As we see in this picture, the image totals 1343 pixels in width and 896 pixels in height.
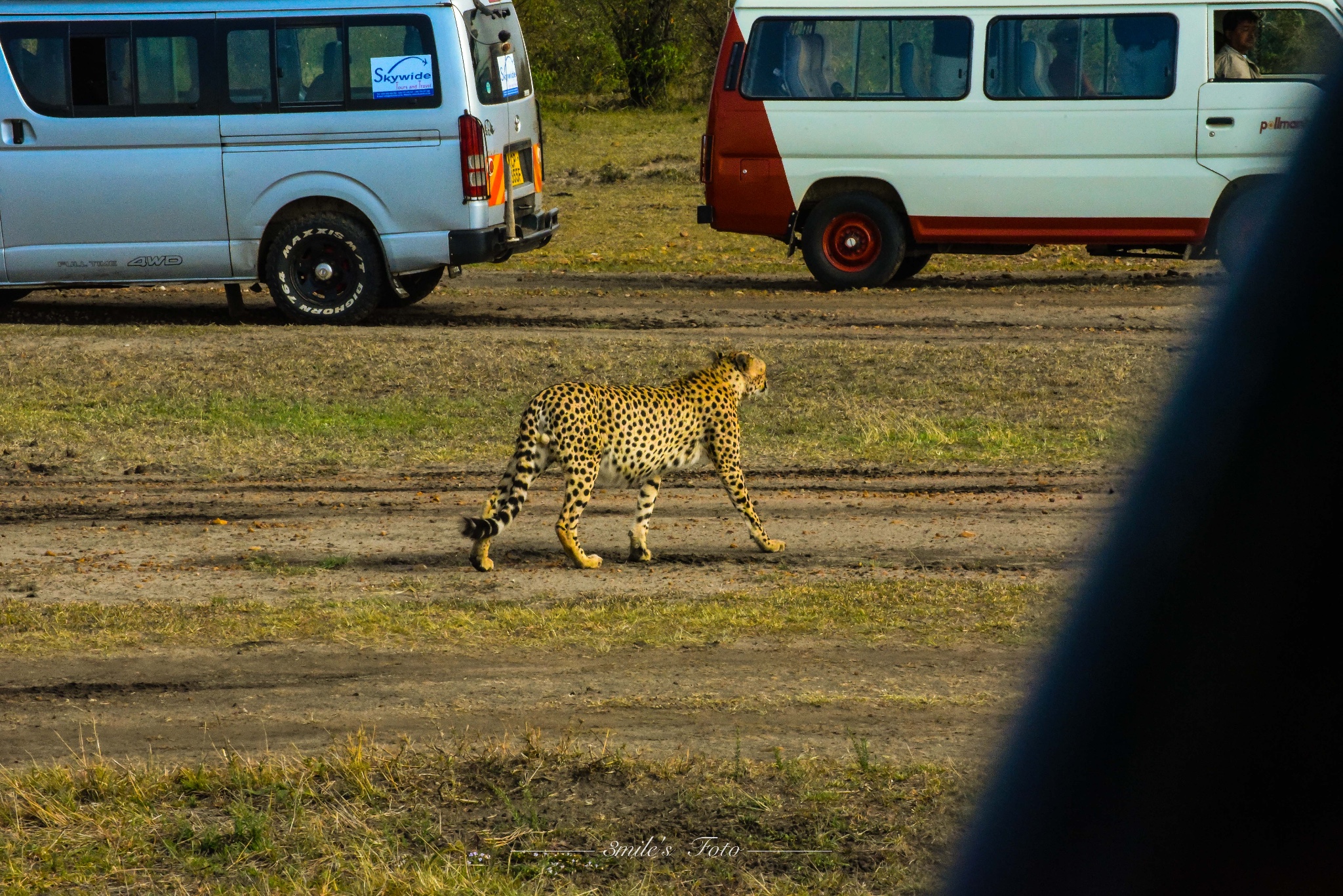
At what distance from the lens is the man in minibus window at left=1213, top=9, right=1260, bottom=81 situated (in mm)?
13609

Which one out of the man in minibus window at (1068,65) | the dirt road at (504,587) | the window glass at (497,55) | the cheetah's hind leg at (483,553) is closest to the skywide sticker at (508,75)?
the window glass at (497,55)

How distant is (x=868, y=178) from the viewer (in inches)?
578

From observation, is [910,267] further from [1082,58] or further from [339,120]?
[339,120]

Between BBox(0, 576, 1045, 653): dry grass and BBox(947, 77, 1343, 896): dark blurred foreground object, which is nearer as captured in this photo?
BBox(947, 77, 1343, 896): dark blurred foreground object

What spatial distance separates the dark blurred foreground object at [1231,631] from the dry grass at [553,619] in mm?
4710

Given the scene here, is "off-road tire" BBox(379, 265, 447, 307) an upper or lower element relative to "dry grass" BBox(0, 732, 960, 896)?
upper

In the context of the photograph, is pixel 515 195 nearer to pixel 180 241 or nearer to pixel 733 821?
pixel 180 241

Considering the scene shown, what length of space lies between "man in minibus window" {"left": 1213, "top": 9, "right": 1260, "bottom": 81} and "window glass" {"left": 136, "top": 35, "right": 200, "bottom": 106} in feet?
28.2

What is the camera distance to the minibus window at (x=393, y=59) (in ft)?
40.2

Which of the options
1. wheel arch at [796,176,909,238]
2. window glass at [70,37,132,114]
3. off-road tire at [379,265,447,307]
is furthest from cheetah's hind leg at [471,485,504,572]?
wheel arch at [796,176,909,238]

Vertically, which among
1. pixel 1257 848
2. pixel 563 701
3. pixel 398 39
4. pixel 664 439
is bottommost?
pixel 563 701

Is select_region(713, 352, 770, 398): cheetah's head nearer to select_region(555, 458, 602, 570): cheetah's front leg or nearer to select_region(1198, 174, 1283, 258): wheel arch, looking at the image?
select_region(555, 458, 602, 570): cheetah's front leg

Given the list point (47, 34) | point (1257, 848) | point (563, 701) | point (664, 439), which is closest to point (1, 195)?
point (47, 34)

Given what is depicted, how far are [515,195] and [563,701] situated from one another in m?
8.87
